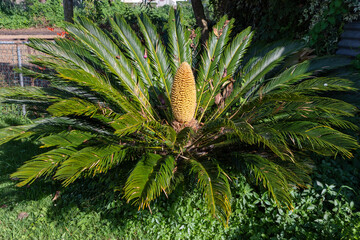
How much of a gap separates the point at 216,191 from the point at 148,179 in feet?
1.86

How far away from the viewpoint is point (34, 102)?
3605mm

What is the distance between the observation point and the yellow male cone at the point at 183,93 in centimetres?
326

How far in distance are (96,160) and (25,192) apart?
1.84 m

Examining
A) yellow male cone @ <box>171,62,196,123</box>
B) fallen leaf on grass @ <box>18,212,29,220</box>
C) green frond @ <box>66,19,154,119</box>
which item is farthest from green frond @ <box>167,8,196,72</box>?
fallen leaf on grass @ <box>18,212,29,220</box>

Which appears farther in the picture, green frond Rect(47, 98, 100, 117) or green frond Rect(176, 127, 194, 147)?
green frond Rect(176, 127, 194, 147)

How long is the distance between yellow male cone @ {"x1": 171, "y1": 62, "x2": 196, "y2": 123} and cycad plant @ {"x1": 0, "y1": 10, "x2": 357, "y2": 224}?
0.04ft

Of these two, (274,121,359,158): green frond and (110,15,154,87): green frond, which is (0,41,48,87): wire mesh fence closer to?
(110,15,154,87): green frond

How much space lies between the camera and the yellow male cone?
3.26m

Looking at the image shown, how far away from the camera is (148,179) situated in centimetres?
259

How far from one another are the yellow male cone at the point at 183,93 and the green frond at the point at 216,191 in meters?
0.74

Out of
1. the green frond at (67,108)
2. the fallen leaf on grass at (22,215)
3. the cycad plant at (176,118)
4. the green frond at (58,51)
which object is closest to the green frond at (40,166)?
the cycad plant at (176,118)

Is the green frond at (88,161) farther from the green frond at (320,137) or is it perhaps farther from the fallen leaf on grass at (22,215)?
the green frond at (320,137)

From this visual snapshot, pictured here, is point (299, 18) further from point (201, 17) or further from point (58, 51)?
point (58, 51)

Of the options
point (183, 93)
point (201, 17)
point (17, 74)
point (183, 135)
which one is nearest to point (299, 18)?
point (201, 17)
